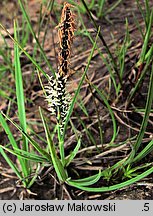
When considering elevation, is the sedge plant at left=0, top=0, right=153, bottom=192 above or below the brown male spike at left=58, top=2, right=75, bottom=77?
below

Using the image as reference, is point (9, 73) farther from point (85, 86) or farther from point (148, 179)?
point (148, 179)

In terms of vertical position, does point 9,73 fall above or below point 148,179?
above

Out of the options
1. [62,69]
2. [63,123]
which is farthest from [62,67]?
[63,123]

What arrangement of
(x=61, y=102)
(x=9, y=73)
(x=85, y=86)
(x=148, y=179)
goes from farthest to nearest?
(x=9, y=73) < (x=85, y=86) < (x=148, y=179) < (x=61, y=102)

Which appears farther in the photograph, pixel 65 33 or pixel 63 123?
pixel 63 123

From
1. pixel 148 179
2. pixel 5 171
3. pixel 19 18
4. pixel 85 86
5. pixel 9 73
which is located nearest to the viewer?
pixel 148 179

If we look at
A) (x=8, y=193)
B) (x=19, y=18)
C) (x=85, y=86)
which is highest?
(x=19, y=18)

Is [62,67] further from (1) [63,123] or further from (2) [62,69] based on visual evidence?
(1) [63,123]

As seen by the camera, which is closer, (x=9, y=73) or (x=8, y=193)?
(x=8, y=193)

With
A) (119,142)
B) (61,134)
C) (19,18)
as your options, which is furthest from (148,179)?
(19,18)

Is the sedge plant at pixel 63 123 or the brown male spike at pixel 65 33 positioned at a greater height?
the brown male spike at pixel 65 33
